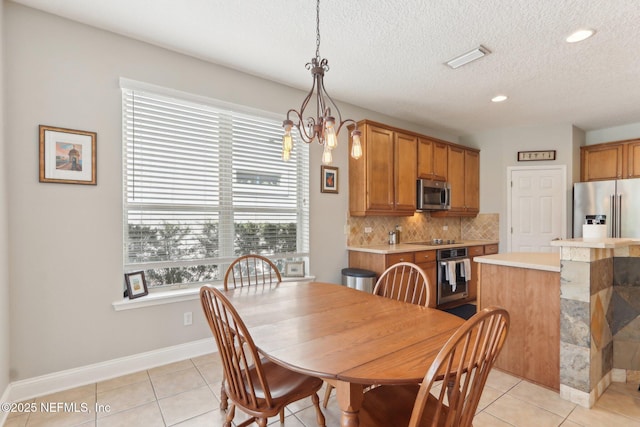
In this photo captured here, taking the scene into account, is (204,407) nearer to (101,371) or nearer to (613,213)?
(101,371)

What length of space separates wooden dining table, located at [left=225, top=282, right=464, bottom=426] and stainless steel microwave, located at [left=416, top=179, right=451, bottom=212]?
259 centimetres

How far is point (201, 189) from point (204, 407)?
1734 millimetres

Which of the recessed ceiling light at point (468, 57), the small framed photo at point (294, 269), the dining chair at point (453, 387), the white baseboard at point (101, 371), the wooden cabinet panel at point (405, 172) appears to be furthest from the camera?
the wooden cabinet panel at point (405, 172)

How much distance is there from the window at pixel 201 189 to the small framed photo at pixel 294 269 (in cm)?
8

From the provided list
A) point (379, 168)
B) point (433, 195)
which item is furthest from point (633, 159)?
point (379, 168)

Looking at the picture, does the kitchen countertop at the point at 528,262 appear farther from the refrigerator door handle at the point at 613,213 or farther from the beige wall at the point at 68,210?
the beige wall at the point at 68,210

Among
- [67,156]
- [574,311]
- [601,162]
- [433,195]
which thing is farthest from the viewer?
[601,162]

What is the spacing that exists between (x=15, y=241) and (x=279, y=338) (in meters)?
2.04

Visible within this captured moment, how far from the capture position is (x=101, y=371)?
91.0 inches

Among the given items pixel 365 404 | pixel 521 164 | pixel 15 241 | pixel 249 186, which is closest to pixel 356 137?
pixel 365 404

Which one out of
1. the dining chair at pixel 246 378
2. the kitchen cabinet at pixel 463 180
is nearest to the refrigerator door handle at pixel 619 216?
the kitchen cabinet at pixel 463 180

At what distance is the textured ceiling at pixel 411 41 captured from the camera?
6.84 ft

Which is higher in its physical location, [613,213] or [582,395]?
[613,213]

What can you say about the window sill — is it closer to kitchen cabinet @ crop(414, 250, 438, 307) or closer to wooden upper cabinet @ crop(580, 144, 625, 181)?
kitchen cabinet @ crop(414, 250, 438, 307)
